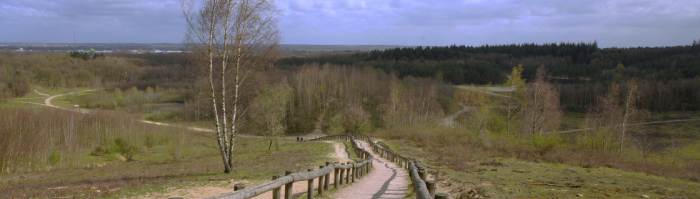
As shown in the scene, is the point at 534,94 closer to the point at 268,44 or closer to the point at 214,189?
the point at 268,44

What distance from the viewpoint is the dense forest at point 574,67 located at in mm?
79812

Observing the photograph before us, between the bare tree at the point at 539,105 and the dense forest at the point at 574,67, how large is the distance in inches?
805

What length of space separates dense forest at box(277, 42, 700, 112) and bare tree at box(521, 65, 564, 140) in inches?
805

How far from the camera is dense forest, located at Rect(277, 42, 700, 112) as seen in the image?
79.8m

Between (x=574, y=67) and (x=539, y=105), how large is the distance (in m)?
100

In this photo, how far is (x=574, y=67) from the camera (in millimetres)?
116688

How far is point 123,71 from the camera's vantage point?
14775 cm

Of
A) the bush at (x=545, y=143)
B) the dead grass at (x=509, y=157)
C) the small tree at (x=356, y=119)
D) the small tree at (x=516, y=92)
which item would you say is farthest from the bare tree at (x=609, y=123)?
the small tree at (x=356, y=119)

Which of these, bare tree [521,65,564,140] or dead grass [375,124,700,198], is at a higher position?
bare tree [521,65,564,140]

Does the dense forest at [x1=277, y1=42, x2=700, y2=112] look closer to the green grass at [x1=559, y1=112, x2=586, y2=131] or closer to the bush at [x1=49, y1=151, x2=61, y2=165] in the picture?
the green grass at [x1=559, y1=112, x2=586, y2=131]

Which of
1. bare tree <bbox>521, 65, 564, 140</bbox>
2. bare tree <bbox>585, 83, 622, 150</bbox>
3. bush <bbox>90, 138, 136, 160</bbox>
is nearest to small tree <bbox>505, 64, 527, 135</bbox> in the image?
bare tree <bbox>521, 65, 564, 140</bbox>

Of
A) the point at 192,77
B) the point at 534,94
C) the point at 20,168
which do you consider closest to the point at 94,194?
the point at 192,77

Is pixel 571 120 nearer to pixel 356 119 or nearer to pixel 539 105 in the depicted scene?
pixel 356 119

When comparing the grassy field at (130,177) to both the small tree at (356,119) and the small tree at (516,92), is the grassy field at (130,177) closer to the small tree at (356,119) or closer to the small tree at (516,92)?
the small tree at (516,92)
